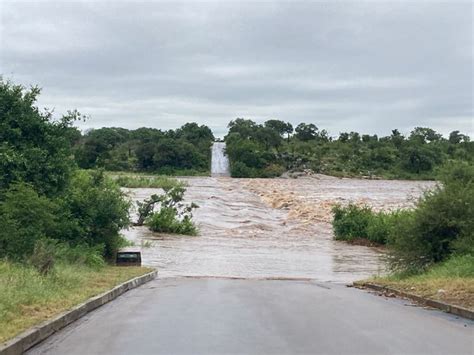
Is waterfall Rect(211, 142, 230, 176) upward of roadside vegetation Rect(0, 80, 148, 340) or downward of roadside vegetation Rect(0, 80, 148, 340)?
upward

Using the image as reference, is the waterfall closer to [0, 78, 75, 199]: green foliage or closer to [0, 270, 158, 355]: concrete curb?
[0, 78, 75, 199]: green foliage

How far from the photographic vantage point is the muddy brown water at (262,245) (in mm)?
28328

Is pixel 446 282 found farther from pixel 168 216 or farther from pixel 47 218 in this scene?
pixel 168 216

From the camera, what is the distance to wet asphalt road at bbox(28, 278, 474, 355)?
344 inches

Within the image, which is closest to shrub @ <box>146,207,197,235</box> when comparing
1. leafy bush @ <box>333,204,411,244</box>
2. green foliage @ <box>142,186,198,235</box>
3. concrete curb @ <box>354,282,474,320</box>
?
green foliage @ <box>142,186,198,235</box>

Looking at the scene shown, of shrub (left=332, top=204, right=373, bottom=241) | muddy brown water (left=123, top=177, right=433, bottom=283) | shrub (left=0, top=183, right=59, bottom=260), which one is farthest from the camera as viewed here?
shrub (left=332, top=204, right=373, bottom=241)

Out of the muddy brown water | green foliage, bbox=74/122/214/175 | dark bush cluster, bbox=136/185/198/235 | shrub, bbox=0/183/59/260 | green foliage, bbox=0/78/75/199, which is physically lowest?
the muddy brown water

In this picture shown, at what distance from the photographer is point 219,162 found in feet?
468

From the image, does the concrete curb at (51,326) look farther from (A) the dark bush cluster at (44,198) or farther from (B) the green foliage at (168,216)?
(B) the green foliage at (168,216)

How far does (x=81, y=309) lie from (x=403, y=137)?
14350cm

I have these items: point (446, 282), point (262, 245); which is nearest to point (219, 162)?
point (262, 245)

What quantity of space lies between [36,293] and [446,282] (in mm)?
8415

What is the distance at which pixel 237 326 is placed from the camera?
10.4 meters

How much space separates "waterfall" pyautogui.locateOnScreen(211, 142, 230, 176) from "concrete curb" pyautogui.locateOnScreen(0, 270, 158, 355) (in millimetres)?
120763
